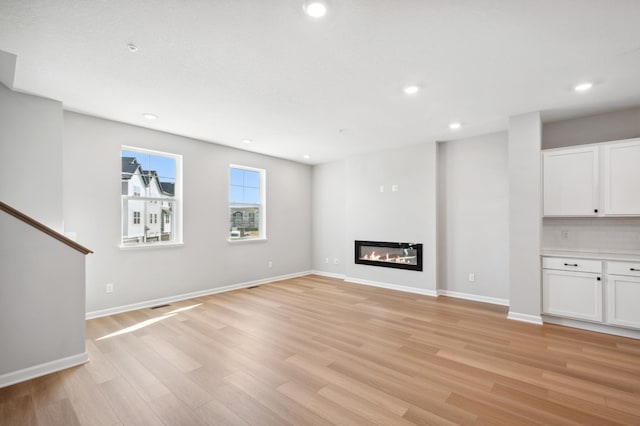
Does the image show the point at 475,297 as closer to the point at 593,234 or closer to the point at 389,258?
the point at 389,258

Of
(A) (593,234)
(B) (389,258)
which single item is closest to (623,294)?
(A) (593,234)

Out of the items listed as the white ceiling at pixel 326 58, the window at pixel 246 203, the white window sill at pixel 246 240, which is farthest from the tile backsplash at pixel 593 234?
the window at pixel 246 203

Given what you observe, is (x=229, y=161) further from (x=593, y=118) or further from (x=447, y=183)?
(x=593, y=118)

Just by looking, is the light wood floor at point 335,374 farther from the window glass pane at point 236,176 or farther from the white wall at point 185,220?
the window glass pane at point 236,176

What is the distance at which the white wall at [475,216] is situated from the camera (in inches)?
179

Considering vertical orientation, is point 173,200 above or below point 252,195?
below

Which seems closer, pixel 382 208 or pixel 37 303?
pixel 37 303

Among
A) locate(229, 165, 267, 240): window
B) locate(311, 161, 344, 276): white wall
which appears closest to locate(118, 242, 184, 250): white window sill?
locate(229, 165, 267, 240): window

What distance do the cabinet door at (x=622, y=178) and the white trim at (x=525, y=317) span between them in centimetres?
154

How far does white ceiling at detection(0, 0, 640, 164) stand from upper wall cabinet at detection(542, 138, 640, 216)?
563 millimetres

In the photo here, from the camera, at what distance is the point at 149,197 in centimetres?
440

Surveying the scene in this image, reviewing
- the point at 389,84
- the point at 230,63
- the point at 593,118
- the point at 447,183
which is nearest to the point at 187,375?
the point at 230,63

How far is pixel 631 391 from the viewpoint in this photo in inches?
85.3

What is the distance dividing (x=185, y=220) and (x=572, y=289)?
5.59 meters
